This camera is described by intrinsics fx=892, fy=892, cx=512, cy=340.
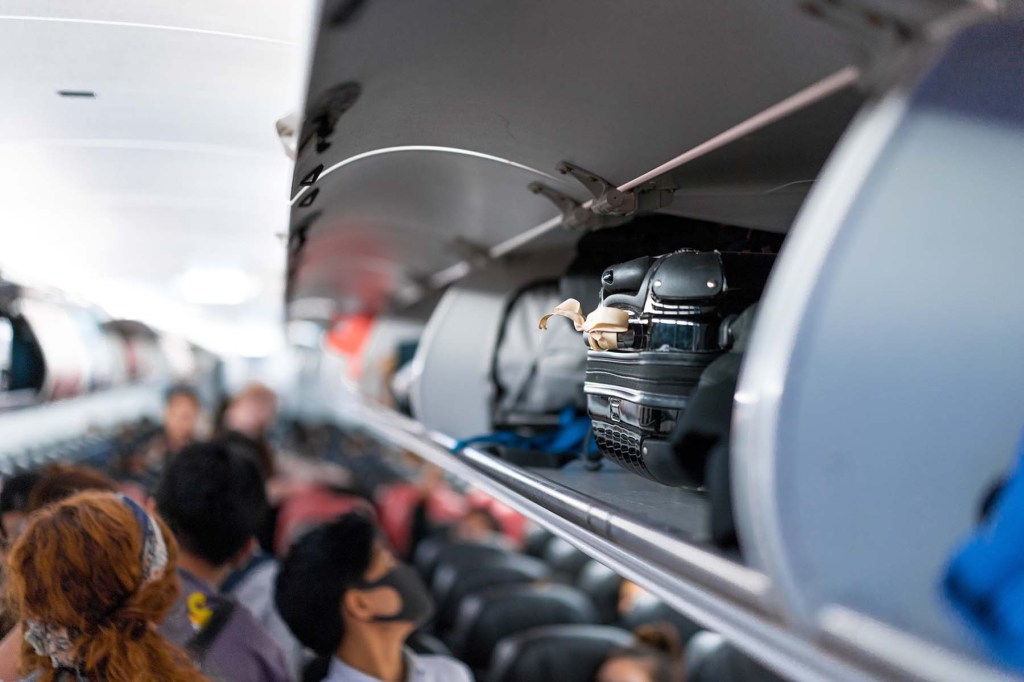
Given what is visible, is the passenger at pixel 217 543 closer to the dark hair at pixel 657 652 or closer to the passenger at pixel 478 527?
the dark hair at pixel 657 652

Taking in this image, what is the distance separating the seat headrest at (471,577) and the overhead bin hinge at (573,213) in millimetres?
2294

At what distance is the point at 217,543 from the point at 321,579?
0.37 m

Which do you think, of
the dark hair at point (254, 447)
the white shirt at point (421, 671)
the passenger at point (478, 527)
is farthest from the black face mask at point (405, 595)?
the passenger at point (478, 527)

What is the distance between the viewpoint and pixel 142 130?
211 cm

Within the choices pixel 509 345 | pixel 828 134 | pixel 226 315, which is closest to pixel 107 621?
pixel 509 345

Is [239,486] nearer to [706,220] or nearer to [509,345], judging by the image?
[509,345]

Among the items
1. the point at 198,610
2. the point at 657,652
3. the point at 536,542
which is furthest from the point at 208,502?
the point at 536,542

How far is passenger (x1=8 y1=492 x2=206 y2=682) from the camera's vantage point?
132 cm

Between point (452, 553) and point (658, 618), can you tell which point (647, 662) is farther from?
point (452, 553)

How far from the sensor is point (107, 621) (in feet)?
4.44

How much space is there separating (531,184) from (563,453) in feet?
1.64

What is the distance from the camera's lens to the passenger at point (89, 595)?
1322mm

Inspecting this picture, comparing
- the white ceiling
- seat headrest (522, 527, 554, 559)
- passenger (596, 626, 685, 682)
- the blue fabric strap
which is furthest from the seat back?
the blue fabric strap

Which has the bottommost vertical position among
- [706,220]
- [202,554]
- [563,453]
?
[202,554]
